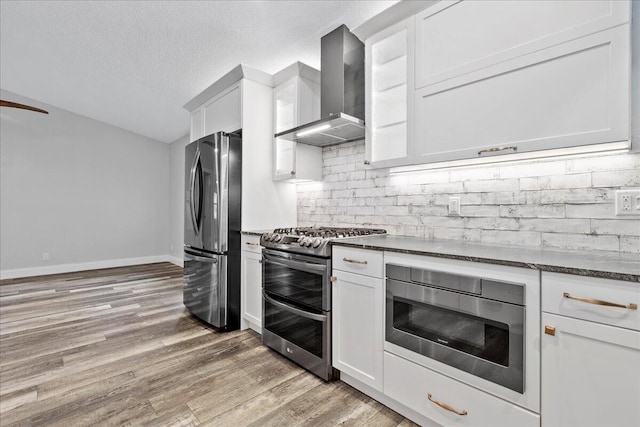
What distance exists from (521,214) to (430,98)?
89 centimetres

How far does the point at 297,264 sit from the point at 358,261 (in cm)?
54

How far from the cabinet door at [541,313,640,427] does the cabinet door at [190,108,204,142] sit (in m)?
3.74

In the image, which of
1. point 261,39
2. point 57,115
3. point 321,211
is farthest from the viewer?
point 57,115

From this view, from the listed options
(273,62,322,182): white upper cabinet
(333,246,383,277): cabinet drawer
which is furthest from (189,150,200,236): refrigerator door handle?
(333,246,383,277): cabinet drawer

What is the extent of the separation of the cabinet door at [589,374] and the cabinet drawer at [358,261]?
2.67 feet

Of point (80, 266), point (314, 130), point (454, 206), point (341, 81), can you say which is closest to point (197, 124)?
point (314, 130)

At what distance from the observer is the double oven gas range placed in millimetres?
2066

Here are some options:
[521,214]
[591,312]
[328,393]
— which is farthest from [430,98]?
[328,393]

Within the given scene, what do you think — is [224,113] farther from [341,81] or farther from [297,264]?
[297,264]

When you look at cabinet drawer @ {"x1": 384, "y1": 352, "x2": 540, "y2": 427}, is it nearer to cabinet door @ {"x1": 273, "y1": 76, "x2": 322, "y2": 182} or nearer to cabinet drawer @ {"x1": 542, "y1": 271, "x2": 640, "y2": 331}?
cabinet drawer @ {"x1": 542, "y1": 271, "x2": 640, "y2": 331}

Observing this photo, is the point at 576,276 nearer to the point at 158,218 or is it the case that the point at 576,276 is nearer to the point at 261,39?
the point at 261,39

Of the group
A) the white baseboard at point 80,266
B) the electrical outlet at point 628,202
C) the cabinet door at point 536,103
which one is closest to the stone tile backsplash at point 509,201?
the electrical outlet at point 628,202

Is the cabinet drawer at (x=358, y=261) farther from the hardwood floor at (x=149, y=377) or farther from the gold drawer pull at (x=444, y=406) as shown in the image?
the hardwood floor at (x=149, y=377)

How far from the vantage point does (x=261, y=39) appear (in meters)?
2.85
